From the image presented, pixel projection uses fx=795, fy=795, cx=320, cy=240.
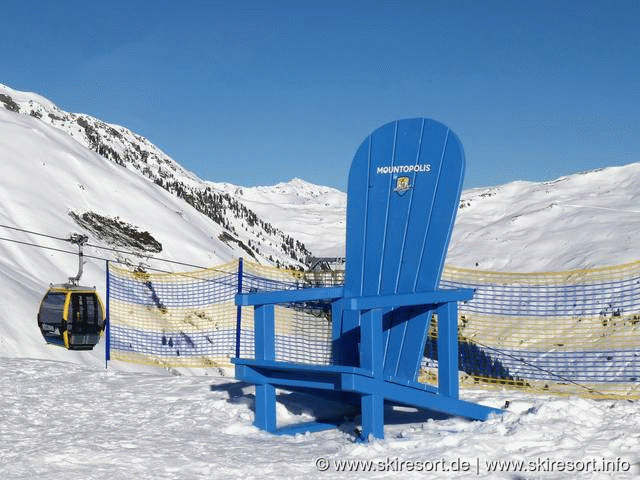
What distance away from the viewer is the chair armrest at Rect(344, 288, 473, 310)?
4645 mm

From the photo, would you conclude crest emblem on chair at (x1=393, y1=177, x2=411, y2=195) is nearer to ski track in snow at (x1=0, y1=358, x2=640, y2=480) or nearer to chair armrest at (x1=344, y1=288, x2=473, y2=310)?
chair armrest at (x1=344, y1=288, x2=473, y2=310)

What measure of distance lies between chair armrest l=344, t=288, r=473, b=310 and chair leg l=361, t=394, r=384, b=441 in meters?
0.55

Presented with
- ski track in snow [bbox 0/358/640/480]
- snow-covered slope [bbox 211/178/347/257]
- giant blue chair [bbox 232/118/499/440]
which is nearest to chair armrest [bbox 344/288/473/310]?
giant blue chair [bbox 232/118/499/440]

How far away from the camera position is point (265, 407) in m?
5.39

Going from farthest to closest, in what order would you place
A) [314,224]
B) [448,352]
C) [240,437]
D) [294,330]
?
[314,224] < [294,330] < [240,437] < [448,352]

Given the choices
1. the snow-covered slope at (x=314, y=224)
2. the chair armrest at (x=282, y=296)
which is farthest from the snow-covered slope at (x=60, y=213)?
the snow-covered slope at (x=314, y=224)

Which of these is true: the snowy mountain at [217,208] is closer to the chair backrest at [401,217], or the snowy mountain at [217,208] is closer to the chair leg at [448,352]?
the chair backrest at [401,217]

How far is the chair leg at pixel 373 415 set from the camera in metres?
4.77

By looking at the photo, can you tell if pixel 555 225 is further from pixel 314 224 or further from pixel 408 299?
pixel 408 299

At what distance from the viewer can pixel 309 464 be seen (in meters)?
4.44

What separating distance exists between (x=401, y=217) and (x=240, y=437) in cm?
191

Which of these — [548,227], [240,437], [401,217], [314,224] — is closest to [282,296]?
[240,437]

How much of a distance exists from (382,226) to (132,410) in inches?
91.9

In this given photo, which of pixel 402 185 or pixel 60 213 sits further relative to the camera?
pixel 60 213
